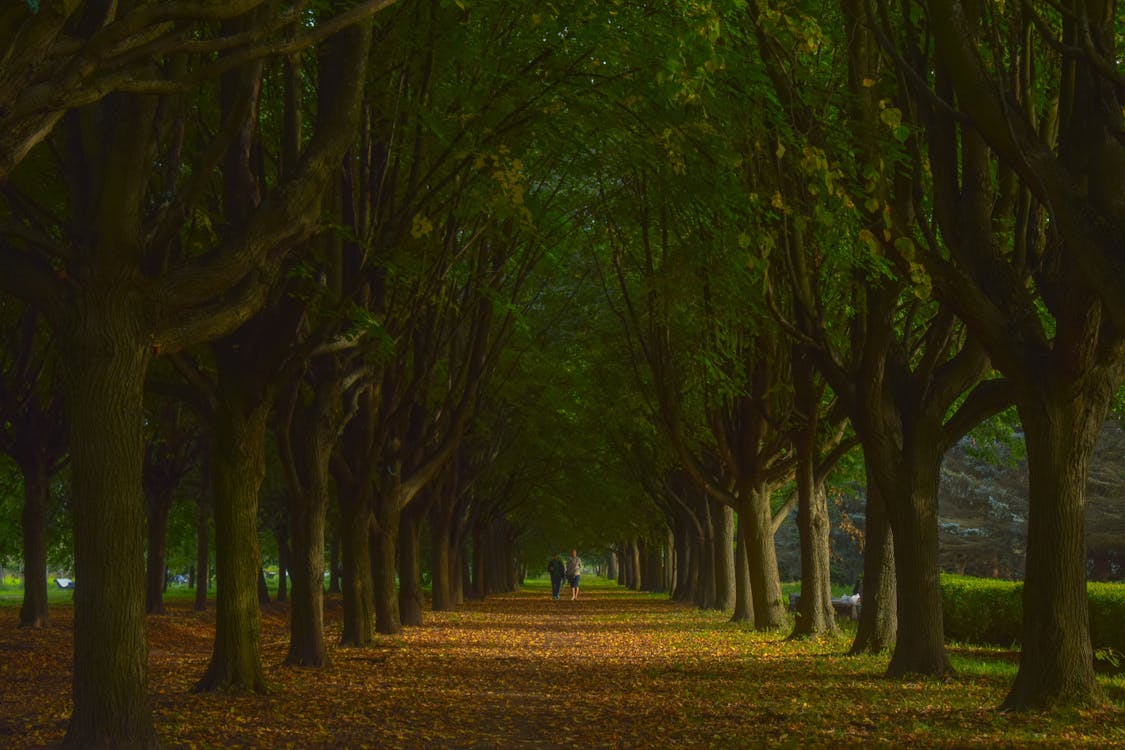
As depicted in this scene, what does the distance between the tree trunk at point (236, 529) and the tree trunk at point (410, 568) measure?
13666 millimetres

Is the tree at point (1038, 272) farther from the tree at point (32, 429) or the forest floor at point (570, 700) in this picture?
the tree at point (32, 429)

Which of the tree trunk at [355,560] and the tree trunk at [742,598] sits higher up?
the tree trunk at [355,560]

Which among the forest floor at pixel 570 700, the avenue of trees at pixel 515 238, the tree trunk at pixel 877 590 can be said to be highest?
the avenue of trees at pixel 515 238

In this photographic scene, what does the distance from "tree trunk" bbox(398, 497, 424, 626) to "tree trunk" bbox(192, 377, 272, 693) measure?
44.8ft

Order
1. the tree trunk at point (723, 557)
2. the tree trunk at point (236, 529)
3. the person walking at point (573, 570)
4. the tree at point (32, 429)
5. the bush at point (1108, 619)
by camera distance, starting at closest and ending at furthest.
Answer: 1. the tree trunk at point (236, 529)
2. the bush at point (1108, 619)
3. the tree at point (32, 429)
4. the tree trunk at point (723, 557)
5. the person walking at point (573, 570)

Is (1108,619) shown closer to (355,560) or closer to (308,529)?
(355,560)

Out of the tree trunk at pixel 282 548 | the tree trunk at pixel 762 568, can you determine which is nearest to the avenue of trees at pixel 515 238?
the tree trunk at pixel 762 568

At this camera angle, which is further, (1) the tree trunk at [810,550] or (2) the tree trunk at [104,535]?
(1) the tree trunk at [810,550]

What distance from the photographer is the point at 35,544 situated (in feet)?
82.3

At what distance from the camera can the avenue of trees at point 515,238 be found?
29.5ft

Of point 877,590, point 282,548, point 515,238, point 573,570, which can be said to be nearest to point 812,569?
point 877,590

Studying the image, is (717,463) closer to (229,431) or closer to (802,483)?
(802,483)

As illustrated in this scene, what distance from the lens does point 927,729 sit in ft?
34.4

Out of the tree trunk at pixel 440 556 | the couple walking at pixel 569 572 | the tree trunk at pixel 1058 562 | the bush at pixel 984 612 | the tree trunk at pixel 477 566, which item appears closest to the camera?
the tree trunk at pixel 1058 562
